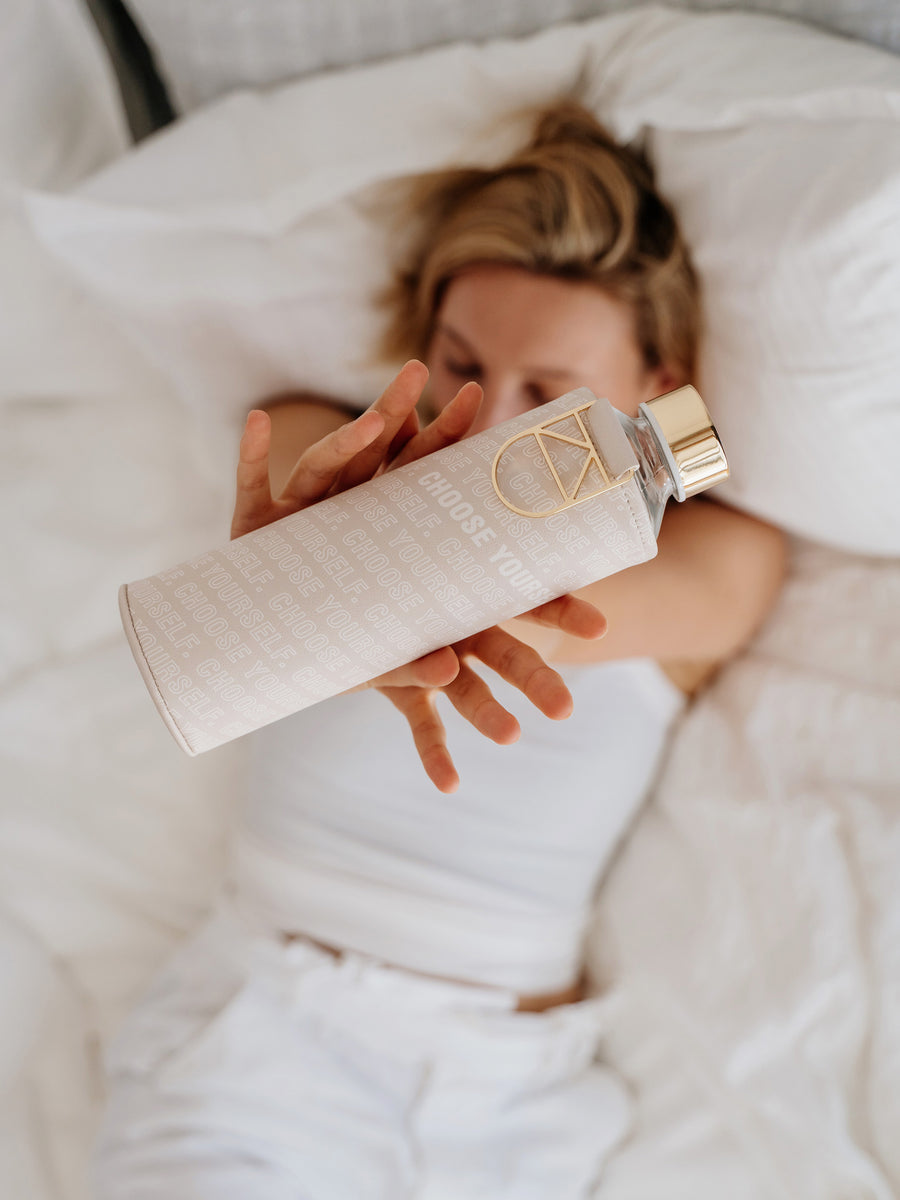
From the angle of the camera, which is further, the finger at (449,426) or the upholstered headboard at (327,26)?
the upholstered headboard at (327,26)

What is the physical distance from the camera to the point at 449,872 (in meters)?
0.89

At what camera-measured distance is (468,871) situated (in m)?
0.89

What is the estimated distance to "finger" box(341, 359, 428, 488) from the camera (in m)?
0.51

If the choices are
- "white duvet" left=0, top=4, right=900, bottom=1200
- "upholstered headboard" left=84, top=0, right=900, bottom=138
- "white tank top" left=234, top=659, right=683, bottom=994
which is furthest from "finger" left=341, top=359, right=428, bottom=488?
"upholstered headboard" left=84, top=0, right=900, bottom=138

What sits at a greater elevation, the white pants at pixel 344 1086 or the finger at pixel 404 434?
the finger at pixel 404 434

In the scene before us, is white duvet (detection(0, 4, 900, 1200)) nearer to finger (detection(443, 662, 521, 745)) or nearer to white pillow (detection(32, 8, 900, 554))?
white pillow (detection(32, 8, 900, 554))

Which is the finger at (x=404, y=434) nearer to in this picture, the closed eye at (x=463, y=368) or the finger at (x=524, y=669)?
the finger at (x=524, y=669)

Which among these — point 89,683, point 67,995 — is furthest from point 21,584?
point 67,995

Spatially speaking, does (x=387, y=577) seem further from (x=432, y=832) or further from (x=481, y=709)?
(x=432, y=832)

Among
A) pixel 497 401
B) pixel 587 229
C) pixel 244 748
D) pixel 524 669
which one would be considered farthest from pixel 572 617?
pixel 244 748

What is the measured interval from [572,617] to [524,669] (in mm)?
46

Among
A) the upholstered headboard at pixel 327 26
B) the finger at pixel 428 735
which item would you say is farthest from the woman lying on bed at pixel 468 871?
the finger at pixel 428 735

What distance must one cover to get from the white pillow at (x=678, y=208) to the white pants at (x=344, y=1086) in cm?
63

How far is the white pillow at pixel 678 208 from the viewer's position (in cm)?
74
